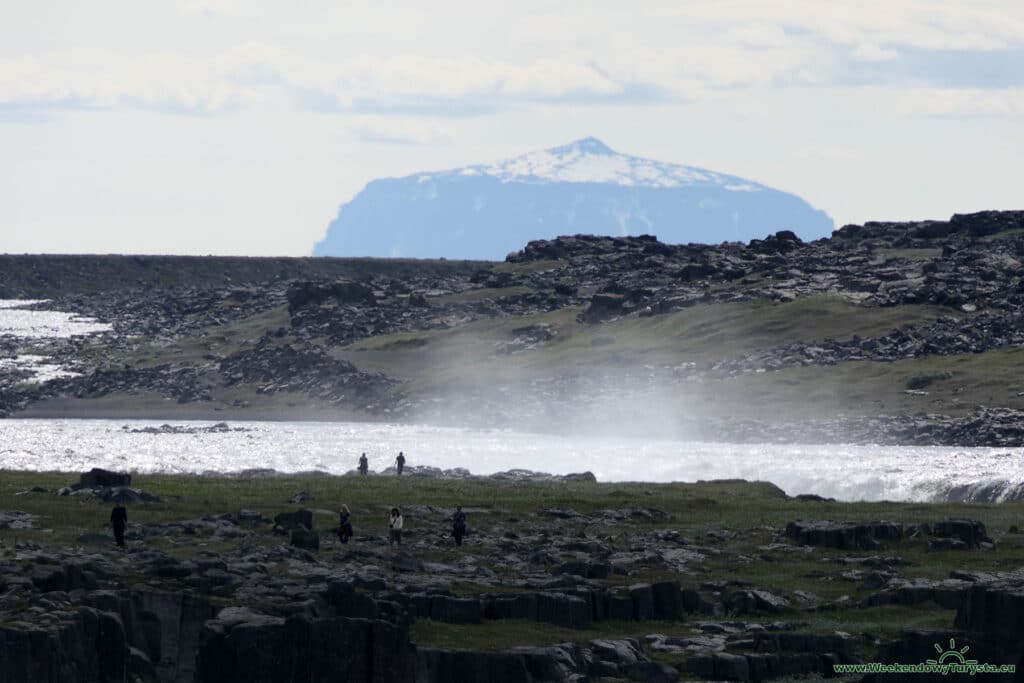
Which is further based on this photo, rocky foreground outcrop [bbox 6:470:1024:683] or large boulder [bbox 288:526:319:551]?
large boulder [bbox 288:526:319:551]

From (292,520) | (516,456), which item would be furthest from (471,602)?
(516,456)

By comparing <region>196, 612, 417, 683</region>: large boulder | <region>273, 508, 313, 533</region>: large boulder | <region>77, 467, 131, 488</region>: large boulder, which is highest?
<region>77, 467, 131, 488</region>: large boulder


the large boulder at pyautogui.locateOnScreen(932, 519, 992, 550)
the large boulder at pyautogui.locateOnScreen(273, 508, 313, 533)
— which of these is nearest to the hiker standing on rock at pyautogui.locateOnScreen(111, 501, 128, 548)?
the large boulder at pyautogui.locateOnScreen(273, 508, 313, 533)

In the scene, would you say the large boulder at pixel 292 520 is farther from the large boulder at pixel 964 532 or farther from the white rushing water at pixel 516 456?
the white rushing water at pixel 516 456

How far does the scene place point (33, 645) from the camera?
116 ft

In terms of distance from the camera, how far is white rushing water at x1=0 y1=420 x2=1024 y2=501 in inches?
3782

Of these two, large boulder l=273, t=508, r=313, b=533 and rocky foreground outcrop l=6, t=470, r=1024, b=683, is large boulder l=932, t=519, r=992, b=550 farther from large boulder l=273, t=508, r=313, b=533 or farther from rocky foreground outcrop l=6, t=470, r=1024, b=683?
large boulder l=273, t=508, r=313, b=533

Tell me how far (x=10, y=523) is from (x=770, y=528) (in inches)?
976

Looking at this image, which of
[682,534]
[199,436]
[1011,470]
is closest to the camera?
[682,534]

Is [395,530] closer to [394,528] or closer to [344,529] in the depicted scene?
[394,528]

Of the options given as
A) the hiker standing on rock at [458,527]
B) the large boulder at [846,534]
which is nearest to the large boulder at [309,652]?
the hiker standing on rock at [458,527]

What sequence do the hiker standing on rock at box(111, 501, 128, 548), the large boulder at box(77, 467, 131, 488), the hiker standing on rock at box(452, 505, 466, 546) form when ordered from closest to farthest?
the hiker standing on rock at box(111, 501, 128, 548), the hiker standing on rock at box(452, 505, 466, 546), the large boulder at box(77, 467, 131, 488)

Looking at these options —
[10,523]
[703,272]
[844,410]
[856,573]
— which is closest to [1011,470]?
[844,410]

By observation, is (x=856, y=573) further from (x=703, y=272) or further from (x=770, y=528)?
(x=703, y=272)
